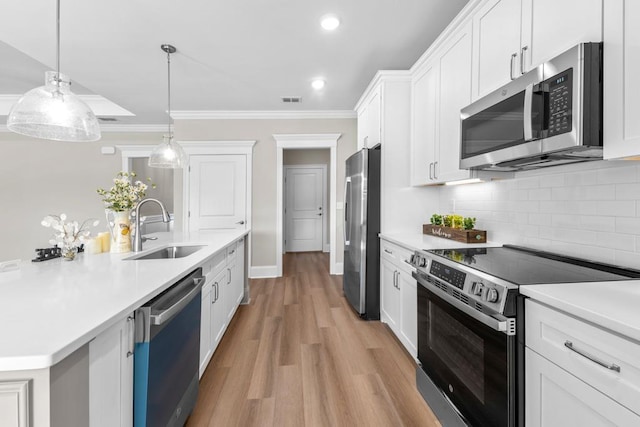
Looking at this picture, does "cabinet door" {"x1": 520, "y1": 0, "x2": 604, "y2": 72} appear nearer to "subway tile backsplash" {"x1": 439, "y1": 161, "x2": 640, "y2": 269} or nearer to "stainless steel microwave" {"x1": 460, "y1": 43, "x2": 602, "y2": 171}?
"stainless steel microwave" {"x1": 460, "y1": 43, "x2": 602, "y2": 171}

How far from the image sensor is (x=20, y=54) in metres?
3.16

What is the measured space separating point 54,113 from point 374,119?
2662mm

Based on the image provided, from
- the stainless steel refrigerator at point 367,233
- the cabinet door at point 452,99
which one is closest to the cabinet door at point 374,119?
the stainless steel refrigerator at point 367,233

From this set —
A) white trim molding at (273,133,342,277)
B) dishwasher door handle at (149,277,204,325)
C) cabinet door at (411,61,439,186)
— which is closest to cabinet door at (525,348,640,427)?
dishwasher door handle at (149,277,204,325)

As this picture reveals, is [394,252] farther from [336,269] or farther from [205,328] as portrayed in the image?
[336,269]

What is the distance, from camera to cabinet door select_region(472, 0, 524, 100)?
5.21ft

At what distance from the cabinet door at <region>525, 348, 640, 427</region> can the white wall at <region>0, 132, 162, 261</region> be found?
6573mm

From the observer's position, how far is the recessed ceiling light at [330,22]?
7.80 ft

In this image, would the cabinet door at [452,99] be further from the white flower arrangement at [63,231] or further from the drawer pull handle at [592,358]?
the white flower arrangement at [63,231]

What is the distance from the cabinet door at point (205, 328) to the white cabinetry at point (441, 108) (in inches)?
77.4

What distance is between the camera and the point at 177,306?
134 cm

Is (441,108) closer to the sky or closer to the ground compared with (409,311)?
closer to the sky

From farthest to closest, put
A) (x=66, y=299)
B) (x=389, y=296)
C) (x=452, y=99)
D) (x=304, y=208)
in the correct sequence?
(x=304, y=208) < (x=389, y=296) < (x=452, y=99) < (x=66, y=299)

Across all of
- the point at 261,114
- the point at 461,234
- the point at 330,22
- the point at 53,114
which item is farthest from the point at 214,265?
the point at 261,114
